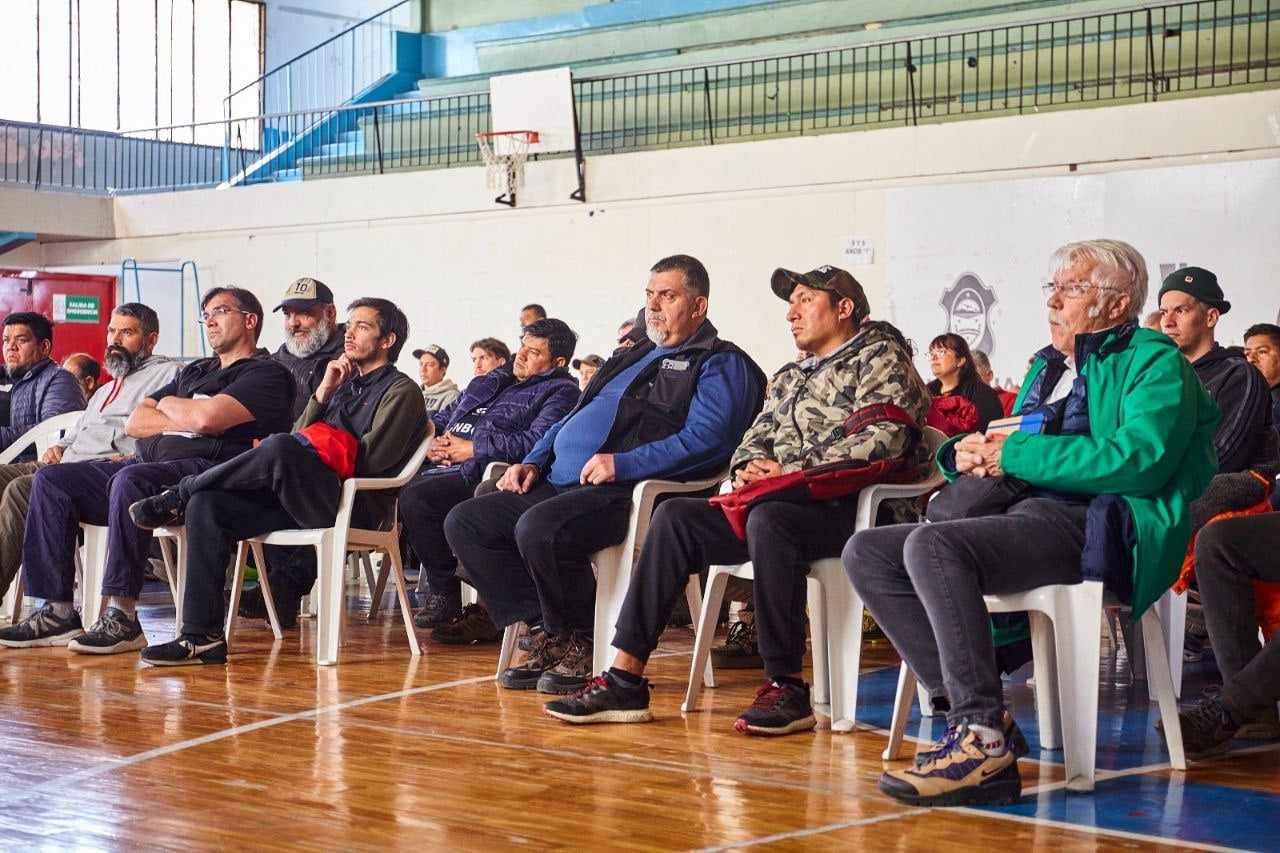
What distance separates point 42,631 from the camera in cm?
499

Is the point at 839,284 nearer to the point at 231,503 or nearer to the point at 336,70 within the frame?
the point at 231,503

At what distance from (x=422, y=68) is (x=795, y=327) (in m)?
10.6

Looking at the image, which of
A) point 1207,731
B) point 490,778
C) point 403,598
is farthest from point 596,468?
point 1207,731

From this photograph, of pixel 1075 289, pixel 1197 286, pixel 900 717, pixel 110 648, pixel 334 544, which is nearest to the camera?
pixel 1075 289

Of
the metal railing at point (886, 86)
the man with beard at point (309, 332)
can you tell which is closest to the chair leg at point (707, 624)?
the man with beard at point (309, 332)

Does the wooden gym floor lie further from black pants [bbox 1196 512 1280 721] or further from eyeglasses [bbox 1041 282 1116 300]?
eyeglasses [bbox 1041 282 1116 300]

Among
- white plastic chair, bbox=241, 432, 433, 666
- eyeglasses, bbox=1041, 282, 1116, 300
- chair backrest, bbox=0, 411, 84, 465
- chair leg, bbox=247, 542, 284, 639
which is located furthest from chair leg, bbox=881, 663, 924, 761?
chair backrest, bbox=0, 411, 84, 465

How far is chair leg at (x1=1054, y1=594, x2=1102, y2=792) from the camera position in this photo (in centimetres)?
293

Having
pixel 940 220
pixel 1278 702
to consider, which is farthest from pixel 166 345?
pixel 1278 702

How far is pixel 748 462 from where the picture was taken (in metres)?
3.78

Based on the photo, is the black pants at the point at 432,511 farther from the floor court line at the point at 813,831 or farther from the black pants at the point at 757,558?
the floor court line at the point at 813,831

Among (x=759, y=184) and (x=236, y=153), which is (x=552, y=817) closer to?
(x=759, y=184)

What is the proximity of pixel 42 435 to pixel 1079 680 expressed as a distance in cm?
427

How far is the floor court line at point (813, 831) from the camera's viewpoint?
2.49 m
